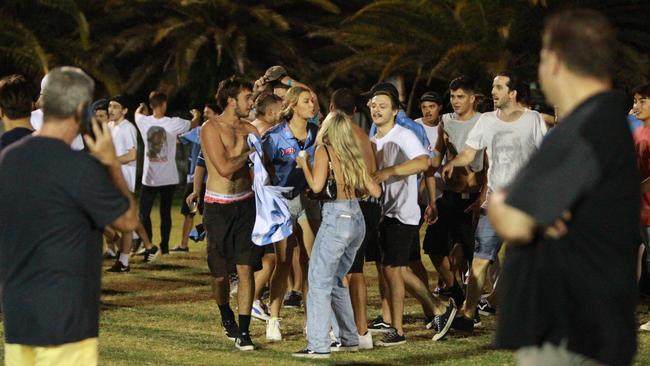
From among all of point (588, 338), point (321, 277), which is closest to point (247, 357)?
point (321, 277)

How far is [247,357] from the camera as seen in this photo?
880 centimetres

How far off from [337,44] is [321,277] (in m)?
21.9

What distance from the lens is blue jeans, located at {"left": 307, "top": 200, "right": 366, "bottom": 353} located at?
8.52 metres

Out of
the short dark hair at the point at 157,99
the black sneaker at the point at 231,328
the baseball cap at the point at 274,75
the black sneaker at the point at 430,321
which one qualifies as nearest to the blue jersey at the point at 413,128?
the baseball cap at the point at 274,75

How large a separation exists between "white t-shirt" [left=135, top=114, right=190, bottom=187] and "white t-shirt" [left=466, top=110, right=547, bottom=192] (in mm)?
7098

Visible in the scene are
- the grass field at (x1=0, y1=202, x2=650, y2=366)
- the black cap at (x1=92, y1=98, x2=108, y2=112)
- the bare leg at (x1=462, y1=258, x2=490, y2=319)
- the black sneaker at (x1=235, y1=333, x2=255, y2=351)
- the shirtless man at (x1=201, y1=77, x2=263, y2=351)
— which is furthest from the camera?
the black cap at (x1=92, y1=98, x2=108, y2=112)

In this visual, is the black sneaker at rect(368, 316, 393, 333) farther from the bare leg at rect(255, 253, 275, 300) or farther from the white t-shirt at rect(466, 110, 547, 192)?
the white t-shirt at rect(466, 110, 547, 192)

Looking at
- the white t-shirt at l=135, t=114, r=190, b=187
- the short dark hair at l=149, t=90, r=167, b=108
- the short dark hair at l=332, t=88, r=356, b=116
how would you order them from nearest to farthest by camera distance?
the short dark hair at l=332, t=88, r=356, b=116 < the white t-shirt at l=135, t=114, r=190, b=187 < the short dark hair at l=149, t=90, r=167, b=108

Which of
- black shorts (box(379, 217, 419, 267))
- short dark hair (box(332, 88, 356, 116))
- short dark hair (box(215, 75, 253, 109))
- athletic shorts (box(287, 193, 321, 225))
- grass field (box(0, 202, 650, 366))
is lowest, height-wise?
grass field (box(0, 202, 650, 366))

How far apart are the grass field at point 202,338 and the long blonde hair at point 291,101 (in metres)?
1.85

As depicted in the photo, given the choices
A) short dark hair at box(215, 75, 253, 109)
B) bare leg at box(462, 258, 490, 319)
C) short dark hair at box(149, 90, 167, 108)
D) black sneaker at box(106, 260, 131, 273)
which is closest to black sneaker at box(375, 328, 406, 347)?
bare leg at box(462, 258, 490, 319)

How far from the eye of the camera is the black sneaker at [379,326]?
9.47 metres

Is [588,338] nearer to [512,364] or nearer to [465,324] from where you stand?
[512,364]

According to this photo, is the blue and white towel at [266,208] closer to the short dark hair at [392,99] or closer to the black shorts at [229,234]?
the black shorts at [229,234]
